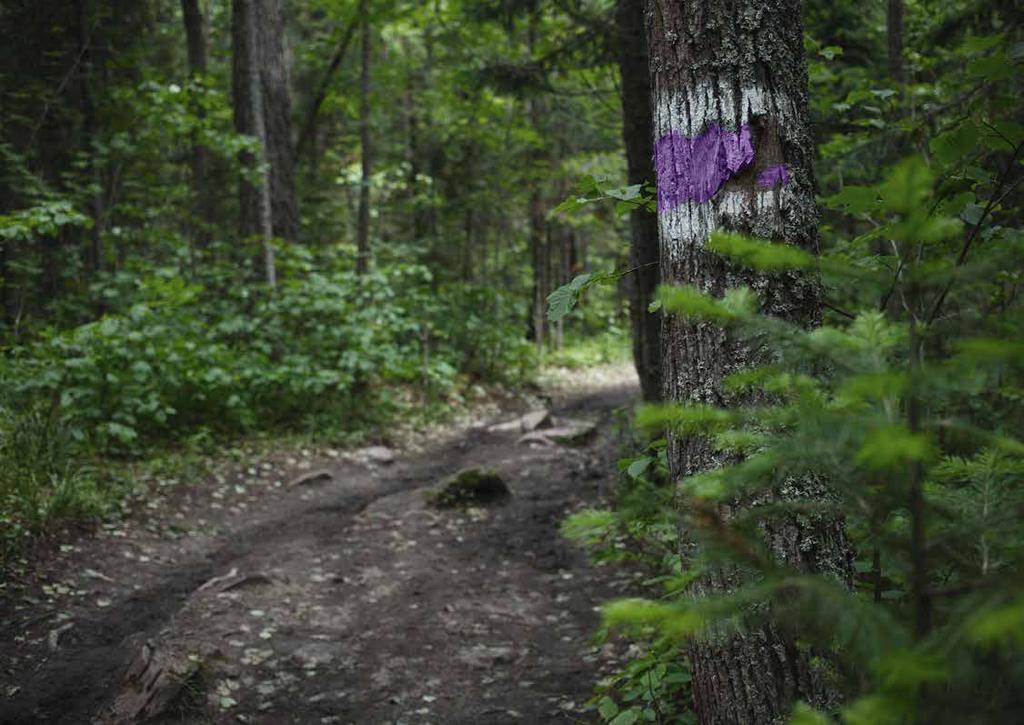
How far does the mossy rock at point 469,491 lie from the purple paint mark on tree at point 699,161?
5.69 meters

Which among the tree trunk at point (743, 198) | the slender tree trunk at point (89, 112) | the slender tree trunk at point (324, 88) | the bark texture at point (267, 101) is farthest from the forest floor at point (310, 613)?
the slender tree trunk at point (324, 88)

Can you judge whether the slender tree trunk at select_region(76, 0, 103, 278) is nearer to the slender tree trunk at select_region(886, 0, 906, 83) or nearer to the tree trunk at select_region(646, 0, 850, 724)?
the tree trunk at select_region(646, 0, 850, 724)

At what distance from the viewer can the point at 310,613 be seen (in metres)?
5.14

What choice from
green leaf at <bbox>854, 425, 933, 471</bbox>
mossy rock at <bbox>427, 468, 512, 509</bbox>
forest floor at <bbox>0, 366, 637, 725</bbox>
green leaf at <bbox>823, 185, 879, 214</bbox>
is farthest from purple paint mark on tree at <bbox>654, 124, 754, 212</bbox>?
mossy rock at <bbox>427, 468, 512, 509</bbox>

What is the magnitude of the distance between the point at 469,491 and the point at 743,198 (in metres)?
5.93

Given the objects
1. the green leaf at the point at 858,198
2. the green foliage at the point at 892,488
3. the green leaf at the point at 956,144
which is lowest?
the green foliage at the point at 892,488

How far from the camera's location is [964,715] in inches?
34.6

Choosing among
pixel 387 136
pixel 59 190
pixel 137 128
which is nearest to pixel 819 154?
pixel 137 128

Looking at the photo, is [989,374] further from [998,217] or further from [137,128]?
[137,128]

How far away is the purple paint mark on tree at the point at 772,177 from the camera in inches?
87.4

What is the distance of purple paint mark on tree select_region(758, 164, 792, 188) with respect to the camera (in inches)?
87.4

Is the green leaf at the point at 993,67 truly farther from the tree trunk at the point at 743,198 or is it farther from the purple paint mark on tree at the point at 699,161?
the purple paint mark on tree at the point at 699,161

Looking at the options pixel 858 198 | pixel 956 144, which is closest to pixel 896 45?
pixel 956 144

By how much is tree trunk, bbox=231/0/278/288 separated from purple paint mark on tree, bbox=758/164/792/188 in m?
9.01
